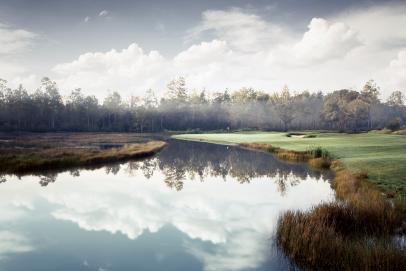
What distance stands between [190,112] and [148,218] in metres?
141

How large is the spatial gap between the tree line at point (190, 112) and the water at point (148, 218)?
96130 millimetres

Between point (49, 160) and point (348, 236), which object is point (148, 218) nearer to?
point (348, 236)

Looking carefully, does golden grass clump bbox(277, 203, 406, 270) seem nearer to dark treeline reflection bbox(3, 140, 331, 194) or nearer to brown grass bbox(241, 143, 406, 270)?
brown grass bbox(241, 143, 406, 270)

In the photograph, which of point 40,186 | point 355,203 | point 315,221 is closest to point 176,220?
point 315,221

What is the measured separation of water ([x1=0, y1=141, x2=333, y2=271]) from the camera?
1143 centimetres

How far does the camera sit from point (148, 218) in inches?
649

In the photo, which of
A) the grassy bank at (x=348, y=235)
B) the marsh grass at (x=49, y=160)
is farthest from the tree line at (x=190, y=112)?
the grassy bank at (x=348, y=235)

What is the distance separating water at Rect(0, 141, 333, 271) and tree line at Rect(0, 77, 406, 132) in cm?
9613

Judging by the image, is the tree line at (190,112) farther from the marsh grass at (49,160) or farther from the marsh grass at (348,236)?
the marsh grass at (348,236)

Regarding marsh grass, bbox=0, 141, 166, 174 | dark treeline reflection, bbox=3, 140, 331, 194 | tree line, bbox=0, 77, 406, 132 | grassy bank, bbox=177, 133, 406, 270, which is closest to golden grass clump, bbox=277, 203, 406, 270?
grassy bank, bbox=177, 133, 406, 270

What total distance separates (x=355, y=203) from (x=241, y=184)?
39.5 feet

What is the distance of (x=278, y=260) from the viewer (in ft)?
36.2

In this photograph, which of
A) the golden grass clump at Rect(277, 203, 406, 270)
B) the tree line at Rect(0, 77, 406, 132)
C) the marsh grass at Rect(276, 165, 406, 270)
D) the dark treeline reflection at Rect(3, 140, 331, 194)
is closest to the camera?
the golden grass clump at Rect(277, 203, 406, 270)

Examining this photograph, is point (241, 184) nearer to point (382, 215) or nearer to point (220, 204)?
point (220, 204)
